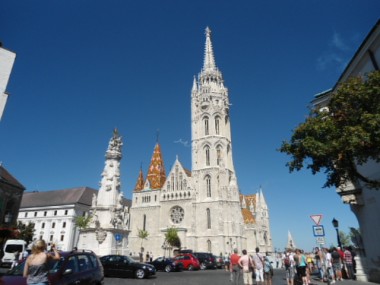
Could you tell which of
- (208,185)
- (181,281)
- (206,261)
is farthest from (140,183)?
(181,281)

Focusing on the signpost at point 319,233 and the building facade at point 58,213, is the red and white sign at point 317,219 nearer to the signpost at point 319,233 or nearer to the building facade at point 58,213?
the signpost at point 319,233

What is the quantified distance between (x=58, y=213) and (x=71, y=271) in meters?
61.6

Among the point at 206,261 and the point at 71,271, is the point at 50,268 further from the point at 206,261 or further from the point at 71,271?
the point at 206,261

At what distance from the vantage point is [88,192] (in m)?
66.8

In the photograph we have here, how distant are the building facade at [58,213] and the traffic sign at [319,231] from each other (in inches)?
2205

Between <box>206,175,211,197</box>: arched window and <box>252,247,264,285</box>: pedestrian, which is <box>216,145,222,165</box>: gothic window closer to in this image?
<box>206,175,211,197</box>: arched window

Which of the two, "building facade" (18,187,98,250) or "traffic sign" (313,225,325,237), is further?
"building facade" (18,187,98,250)

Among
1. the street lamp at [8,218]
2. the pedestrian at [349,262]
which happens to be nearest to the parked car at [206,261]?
the pedestrian at [349,262]

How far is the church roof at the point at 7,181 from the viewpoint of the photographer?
1629 inches

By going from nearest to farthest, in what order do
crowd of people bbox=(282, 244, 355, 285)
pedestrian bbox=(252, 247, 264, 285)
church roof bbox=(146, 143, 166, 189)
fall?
pedestrian bbox=(252, 247, 264, 285)
crowd of people bbox=(282, 244, 355, 285)
church roof bbox=(146, 143, 166, 189)

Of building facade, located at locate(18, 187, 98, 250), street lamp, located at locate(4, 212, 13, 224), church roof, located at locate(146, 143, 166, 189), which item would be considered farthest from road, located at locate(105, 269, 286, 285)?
building facade, located at locate(18, 187, 98, 250)

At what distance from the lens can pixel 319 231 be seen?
11945mm

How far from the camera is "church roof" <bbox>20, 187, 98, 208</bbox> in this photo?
62719 mm

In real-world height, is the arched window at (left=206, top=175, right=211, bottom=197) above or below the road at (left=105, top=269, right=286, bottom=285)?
above
